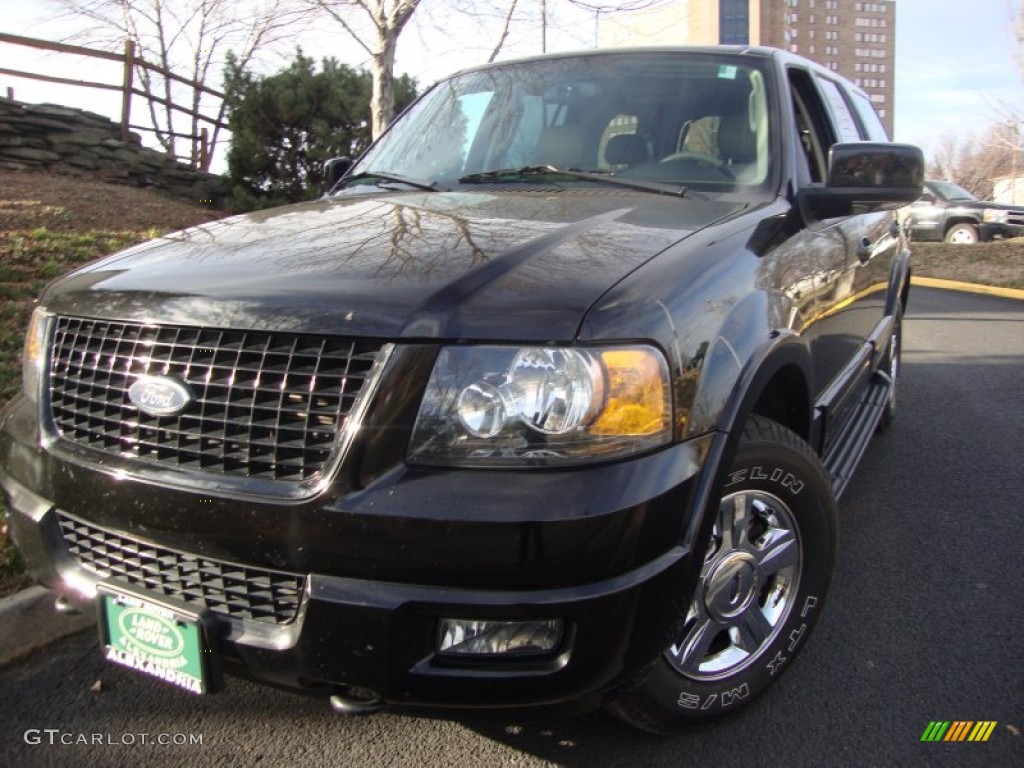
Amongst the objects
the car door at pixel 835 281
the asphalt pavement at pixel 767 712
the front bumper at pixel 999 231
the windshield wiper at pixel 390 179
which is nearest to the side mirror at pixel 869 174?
the car door at pixel 835 281

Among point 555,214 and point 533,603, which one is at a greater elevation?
point 555,214

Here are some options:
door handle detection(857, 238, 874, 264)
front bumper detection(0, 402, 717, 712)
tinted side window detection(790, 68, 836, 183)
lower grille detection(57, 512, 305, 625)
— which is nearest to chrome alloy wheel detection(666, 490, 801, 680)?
front bumper detection(0, 402, 717, 712)

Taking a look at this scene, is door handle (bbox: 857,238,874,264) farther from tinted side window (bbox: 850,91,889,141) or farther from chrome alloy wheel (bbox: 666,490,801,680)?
chrome alloy wheel (bbox: 666,490,801,680)

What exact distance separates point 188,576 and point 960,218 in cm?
2081

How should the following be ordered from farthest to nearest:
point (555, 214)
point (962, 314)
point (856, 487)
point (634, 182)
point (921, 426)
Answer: point (962, 314), point (921, 426), point (856, 487), point (634, 182), point (555, 214)

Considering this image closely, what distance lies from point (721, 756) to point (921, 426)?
381cm

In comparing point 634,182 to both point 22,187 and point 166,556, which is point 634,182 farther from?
point 22,187

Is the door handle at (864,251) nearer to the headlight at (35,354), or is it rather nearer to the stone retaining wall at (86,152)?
the headlight at (35,354)

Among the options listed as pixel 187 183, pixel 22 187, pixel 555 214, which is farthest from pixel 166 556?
pixel 187 183

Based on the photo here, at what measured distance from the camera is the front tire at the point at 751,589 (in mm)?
2162

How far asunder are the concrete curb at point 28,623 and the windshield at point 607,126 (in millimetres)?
2003

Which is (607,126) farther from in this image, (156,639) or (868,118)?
(868,118)

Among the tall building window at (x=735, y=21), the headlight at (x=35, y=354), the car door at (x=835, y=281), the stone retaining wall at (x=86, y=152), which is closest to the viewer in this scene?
the headlight at (x=35, y=354)

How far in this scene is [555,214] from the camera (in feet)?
8.06
